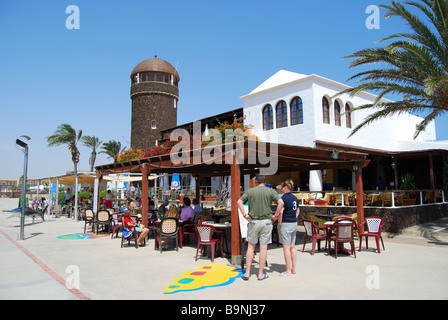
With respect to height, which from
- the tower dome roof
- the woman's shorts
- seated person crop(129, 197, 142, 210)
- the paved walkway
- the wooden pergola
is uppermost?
the tower dome roof

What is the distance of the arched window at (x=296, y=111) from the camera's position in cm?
1680

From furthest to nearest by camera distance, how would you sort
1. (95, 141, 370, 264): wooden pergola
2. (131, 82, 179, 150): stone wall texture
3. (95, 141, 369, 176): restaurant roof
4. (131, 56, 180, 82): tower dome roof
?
(131, 56, 180, 82): tower dome roof, (131, 82, 179, 150): stone wall texture, (95, 141, 369, 176): restaurant roof, (95, 141, 370, 264): wooden pergola

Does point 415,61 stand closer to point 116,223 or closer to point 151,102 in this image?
point 116,223

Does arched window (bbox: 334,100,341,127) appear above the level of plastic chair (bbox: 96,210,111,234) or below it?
above

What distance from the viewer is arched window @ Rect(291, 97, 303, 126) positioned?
55.1ft

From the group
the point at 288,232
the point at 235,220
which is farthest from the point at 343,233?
the point at 235,220

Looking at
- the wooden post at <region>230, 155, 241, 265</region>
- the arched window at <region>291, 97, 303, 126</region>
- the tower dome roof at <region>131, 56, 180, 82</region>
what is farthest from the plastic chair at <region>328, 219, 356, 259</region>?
the tower dome roof at <region>131, 56, 180, 82</region>

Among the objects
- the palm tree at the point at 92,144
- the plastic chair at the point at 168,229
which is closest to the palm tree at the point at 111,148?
the palm tree at the point at 92,144

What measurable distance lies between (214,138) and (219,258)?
13016mm

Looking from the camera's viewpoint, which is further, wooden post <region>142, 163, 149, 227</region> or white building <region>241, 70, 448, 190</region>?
white building <region>241, 70, 448, 190</region>

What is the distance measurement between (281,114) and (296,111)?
1.12 meters

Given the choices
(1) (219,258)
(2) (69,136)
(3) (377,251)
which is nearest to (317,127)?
(3) (377,251)

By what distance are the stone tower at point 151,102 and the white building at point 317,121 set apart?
624 inches

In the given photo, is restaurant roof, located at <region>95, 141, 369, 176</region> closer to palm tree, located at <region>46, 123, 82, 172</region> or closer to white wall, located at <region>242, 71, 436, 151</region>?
white wall, located at <region>242, 71, 436, 151</region>
